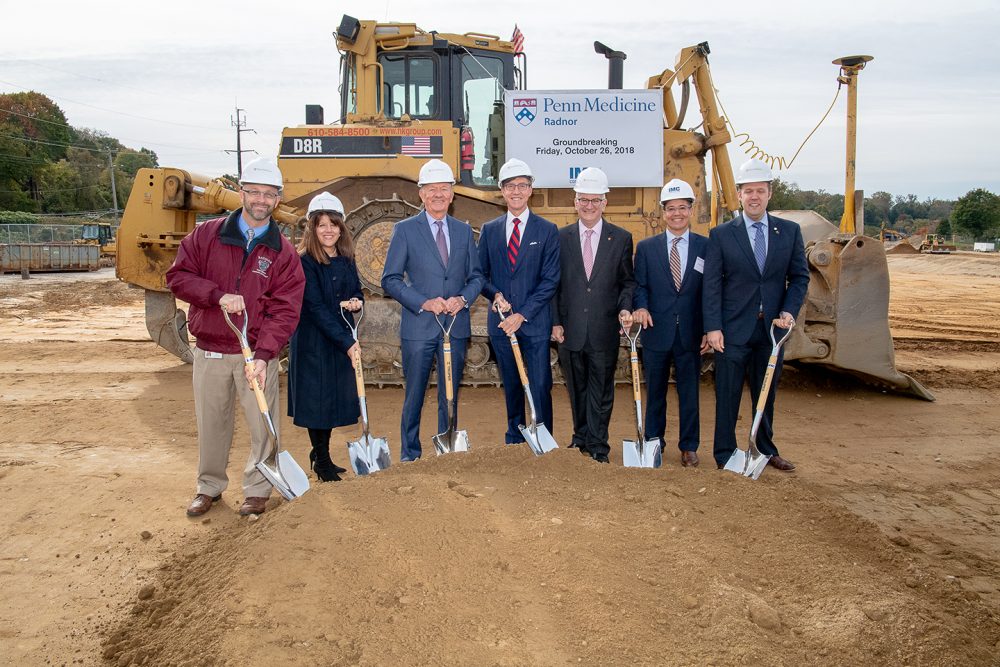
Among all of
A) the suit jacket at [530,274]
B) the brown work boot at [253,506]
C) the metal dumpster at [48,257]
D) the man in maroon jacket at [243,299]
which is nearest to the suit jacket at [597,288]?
the suit jacket at [530,274]

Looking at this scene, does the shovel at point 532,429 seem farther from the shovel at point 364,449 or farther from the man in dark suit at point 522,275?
the shovel at point 364,449

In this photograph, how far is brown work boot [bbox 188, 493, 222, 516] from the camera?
4.86 m

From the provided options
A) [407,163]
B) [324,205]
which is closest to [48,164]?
[407,163]

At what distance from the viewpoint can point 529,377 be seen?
558cm

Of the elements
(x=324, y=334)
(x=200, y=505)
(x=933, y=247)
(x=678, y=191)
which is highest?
(x=678, y=191)

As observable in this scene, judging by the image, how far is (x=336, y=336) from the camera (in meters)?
5.13

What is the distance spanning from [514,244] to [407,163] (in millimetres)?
3337

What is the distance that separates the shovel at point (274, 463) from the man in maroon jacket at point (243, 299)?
66mm

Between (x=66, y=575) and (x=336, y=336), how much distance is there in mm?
1984

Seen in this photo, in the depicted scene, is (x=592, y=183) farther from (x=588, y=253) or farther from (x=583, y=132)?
(x=583, y=132)

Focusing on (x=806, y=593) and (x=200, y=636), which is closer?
(x=200, y=636)

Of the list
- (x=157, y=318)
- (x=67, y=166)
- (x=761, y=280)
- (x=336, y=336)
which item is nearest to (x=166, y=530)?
(x=336, y=336)

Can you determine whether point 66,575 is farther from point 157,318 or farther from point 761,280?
point 157,318

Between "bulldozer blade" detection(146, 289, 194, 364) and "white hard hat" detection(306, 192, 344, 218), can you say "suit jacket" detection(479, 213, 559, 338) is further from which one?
"bulldozer blade" detection(146, 289, 194, 364)
